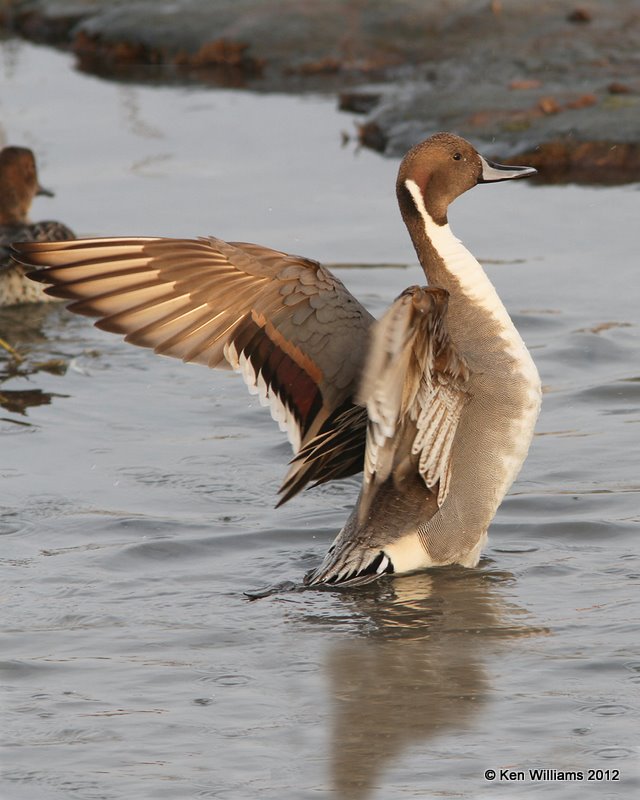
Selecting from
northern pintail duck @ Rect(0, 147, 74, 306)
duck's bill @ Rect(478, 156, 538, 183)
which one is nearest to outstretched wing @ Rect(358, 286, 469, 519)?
duck's bill @ Rect(478, 156, 538, 183)

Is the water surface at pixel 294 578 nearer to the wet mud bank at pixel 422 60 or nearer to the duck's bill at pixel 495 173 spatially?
the wet mud bank at pixel 422 60

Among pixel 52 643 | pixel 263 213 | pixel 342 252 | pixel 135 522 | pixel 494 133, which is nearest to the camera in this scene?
pixel 52 643

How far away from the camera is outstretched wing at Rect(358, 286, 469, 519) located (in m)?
4.19

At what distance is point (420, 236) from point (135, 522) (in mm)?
1466

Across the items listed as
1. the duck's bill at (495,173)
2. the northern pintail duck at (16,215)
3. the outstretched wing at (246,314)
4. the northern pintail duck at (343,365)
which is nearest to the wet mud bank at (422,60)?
the northern pintail duck at (16,215)

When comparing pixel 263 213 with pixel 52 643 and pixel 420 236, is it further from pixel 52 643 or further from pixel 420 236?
pixel 52 643

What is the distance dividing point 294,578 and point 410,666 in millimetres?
872

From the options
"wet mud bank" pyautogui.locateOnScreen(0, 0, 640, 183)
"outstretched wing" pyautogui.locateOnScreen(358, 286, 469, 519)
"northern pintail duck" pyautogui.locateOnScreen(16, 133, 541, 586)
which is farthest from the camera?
"wet mud bank" pyautogui.locateOnScreen(0, 0, 640, 183)

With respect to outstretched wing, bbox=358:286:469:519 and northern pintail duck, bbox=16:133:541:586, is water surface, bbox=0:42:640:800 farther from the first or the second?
outstretched wing, bbox=358:286:469:519

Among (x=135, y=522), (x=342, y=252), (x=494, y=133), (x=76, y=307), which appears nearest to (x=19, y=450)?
(x=135, y=522)

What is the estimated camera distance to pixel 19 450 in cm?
661

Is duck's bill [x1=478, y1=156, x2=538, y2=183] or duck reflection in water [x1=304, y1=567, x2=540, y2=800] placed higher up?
duck's bill [x1=478, y1=156, x2=538, y2=183]

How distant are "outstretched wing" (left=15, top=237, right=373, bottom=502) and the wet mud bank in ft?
18.0

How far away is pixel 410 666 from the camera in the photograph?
4.59 m
